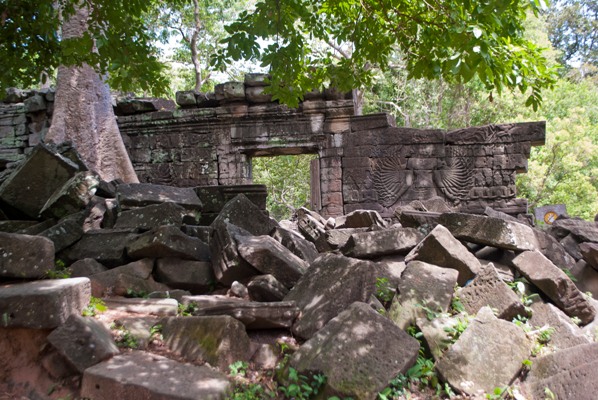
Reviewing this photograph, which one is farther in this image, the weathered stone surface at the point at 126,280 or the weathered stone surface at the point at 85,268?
the weathered stone surface at the point at 85,268

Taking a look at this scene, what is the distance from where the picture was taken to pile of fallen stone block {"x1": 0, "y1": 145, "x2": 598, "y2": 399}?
2.61 metres

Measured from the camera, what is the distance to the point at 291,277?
383 centimetres

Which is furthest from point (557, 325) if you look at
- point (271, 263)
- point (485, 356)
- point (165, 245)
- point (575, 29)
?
point (575, 29)

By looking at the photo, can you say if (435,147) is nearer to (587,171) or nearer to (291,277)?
(291,277)

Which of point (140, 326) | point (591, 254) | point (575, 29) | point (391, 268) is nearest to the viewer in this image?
point (140, 326)

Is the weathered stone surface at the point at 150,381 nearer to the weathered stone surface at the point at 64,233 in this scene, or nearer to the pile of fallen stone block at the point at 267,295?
the pile of fallen stone block at the point at 267,295

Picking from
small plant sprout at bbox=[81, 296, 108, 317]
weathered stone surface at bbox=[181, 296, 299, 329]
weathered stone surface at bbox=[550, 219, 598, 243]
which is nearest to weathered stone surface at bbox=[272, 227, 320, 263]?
weathered stone surface at bbox=[181, 296, 299, 329]

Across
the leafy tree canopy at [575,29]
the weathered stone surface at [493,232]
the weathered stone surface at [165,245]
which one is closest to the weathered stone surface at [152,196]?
the weathered stone surface at [165,245]

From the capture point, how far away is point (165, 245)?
4.05 m

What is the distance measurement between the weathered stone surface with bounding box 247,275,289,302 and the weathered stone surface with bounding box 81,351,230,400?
3.39ft

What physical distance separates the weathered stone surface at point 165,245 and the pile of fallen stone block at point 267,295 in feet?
0.05

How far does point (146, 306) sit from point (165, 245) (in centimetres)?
78

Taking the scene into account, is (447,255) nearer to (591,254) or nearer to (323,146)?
(591,254)

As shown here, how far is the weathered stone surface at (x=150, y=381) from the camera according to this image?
2.26m
